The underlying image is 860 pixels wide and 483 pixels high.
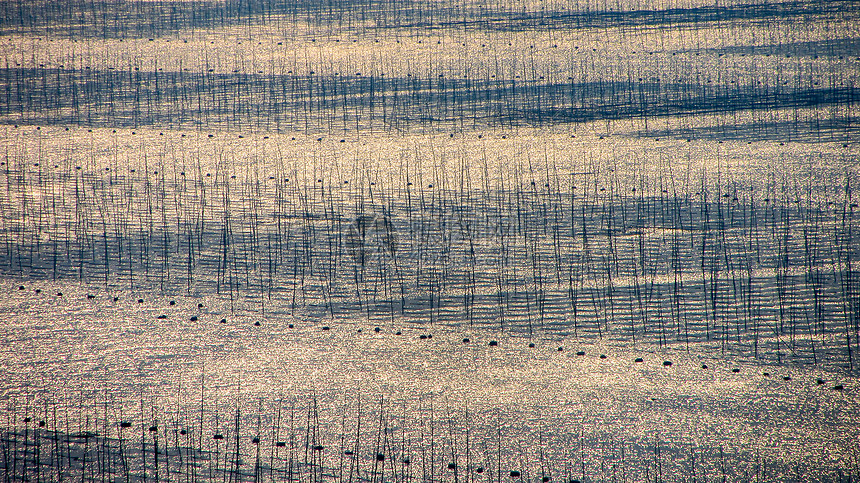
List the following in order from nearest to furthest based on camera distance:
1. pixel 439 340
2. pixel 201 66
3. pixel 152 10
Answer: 1. pixel 439 340
2. pixel 201 66
3. pixel 152 10

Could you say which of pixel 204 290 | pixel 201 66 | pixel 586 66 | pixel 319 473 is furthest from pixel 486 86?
pixel 319 473

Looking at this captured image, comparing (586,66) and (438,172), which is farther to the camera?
(586,66)

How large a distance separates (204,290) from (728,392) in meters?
1.95

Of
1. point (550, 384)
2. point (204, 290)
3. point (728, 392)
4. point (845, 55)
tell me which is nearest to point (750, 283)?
point (728, 392)

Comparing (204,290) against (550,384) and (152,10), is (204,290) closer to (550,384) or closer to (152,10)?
(550,384)

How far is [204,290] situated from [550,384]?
1.42 metres

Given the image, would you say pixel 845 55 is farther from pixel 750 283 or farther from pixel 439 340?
pixel 439 340

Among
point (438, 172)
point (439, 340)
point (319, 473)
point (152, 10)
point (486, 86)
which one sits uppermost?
point (152, 10)

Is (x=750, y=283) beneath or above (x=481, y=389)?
above

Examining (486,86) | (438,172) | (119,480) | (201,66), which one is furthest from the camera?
(201,66)

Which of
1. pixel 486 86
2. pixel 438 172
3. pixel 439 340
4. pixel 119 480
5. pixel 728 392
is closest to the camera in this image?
pixel 119 480

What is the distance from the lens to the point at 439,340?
3184 mm

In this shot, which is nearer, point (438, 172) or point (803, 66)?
point (438, 172)

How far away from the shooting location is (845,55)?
623 cm
